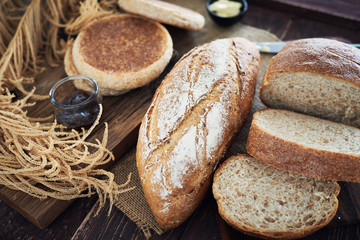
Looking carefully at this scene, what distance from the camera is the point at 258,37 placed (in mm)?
3348

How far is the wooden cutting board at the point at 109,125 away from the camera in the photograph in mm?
2107

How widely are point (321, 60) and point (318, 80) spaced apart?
5.5 inches

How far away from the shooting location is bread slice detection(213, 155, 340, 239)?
1.90m

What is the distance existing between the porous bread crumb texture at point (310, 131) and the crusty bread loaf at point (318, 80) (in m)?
0.12

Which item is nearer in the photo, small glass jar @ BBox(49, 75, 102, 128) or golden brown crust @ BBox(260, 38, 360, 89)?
golden brown crust @ BBox(260, 38, 360, 89)

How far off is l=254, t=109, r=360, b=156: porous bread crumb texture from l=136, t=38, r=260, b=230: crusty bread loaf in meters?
0.23

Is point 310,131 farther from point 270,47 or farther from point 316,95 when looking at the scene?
point 270,47

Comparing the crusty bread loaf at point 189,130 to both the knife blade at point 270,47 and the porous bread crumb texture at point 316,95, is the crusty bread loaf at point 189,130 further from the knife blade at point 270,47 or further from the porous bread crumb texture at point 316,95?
the knife blade at point 270,47

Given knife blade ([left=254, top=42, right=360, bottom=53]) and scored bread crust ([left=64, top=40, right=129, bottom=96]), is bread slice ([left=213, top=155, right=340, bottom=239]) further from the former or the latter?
knife blade ([left=254, top=42, right=360, bottom=53])

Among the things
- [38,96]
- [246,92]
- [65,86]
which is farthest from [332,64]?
[38,96]

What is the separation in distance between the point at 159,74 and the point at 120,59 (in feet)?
1.19

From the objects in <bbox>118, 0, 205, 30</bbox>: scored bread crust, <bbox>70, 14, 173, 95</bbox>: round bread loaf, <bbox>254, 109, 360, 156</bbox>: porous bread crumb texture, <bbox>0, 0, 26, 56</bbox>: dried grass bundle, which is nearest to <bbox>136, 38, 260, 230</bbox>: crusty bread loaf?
<bbox>254, 109, 360, 156</bbox>: porous bread crumb texture

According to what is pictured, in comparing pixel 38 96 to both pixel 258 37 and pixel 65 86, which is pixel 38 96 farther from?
pixel 258 37

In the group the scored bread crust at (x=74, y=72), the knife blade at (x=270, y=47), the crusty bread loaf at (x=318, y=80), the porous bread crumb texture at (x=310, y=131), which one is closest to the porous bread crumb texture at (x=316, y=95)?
the crusty bread loaf at (x=318, y=80)
